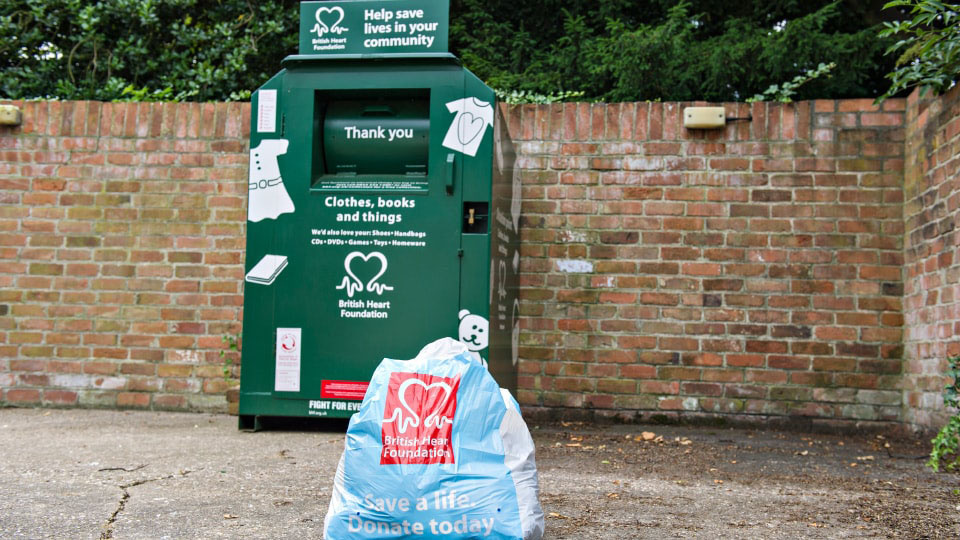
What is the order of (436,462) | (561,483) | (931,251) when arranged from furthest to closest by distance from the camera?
(931,251) → (561,483) → (436,462)

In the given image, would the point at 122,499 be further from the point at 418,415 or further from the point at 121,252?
the point at 121,252

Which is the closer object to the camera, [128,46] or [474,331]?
→ [474,331]

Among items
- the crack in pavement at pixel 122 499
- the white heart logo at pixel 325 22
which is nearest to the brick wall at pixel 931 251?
the white heart logo at pixel 325 22

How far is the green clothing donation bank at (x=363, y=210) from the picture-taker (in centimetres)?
421

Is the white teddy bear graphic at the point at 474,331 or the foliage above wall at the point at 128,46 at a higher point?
the foliage above wall at the point at 128,46

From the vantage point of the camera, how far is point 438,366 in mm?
2543

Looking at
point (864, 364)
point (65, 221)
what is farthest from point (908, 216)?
point (65, 221)

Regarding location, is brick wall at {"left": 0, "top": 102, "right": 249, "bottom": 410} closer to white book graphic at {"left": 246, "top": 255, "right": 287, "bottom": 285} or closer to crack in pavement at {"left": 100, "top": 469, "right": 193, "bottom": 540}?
white book graphic at {"left": 246, "top": 255, "right": 287, "bottom": 285}

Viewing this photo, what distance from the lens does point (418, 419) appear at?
7.97ft

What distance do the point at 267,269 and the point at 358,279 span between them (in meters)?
0.49

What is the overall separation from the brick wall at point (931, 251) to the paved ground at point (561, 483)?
0.39m

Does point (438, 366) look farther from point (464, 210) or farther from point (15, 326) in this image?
point (15, 326)

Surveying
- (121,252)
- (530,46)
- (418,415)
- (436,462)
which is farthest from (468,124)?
(530,46)

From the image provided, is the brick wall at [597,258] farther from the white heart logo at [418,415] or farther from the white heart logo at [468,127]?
the white heart logo at [418,415]
